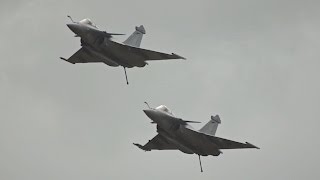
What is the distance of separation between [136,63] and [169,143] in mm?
8547

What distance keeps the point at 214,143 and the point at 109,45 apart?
14.0 meters

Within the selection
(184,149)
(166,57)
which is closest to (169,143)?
(184,149)

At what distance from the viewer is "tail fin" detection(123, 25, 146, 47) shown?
10369 centimetres

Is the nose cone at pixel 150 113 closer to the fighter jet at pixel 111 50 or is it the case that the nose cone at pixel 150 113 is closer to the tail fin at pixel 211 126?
the fighter jet at pixel 111 50

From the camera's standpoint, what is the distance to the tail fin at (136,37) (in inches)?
4082

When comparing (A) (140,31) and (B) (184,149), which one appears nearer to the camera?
(B) (184,149)

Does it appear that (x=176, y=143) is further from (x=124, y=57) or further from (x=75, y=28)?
(x=75, y=28)

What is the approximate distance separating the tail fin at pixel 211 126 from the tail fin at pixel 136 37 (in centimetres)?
1094

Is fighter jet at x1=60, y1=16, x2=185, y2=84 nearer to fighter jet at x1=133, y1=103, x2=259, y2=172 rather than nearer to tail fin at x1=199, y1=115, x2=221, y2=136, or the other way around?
fighter jet at x1=133, y1=103, x2=259, y2=172

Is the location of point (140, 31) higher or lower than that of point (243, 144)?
higher

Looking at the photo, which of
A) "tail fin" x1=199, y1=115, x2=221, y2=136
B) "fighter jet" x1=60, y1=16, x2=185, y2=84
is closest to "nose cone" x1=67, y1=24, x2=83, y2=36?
"fighter jet" x1=60, y1=16, x2=185, y2=84

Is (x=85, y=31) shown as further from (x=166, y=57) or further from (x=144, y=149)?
(x=144, y=149)

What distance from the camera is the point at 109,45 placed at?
98.0m

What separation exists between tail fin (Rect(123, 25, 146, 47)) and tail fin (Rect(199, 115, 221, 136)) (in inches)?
431
